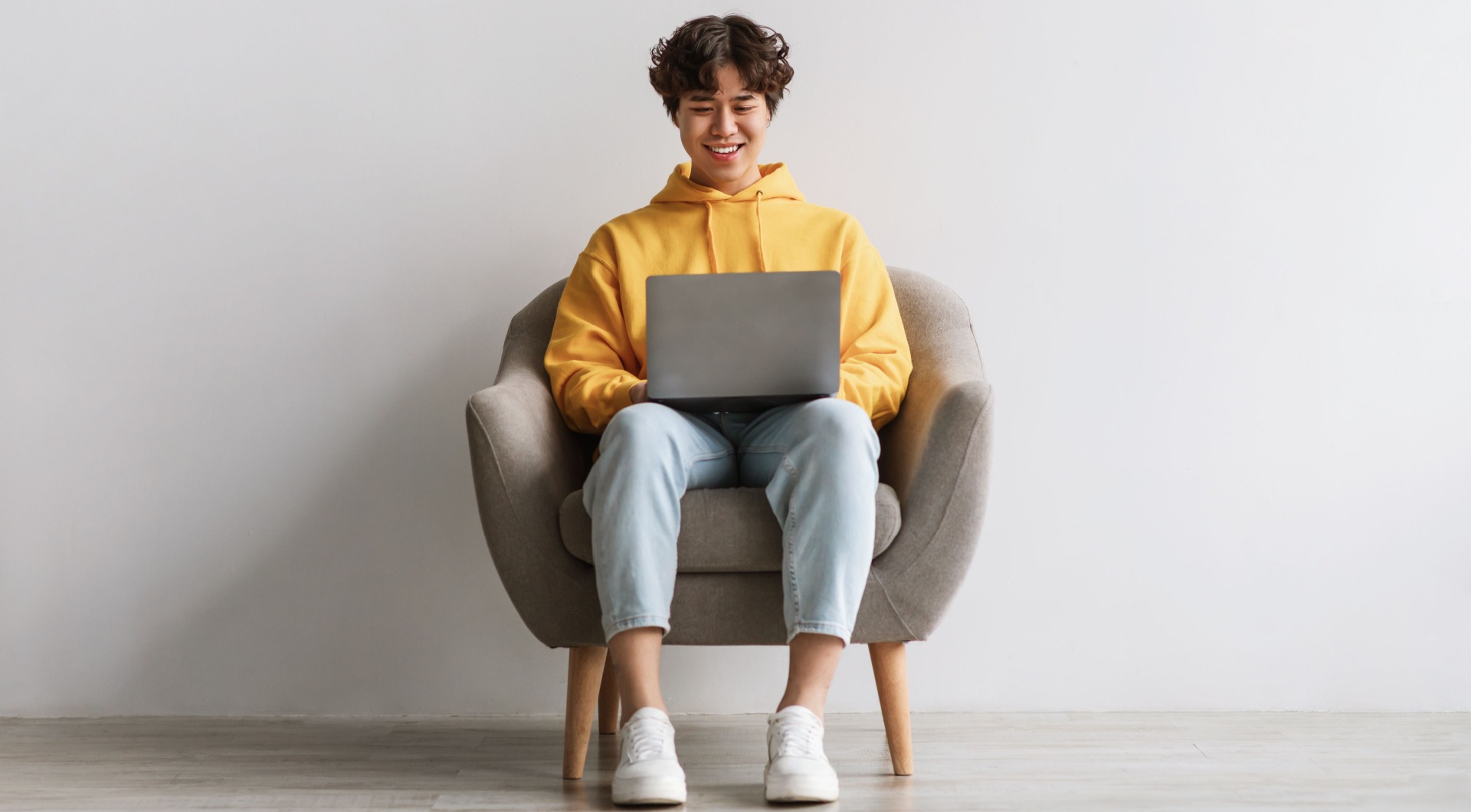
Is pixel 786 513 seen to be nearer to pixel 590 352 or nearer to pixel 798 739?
pixel 798 739

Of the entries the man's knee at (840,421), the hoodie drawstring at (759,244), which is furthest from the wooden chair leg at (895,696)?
the hoodie drawstring at (759,244)

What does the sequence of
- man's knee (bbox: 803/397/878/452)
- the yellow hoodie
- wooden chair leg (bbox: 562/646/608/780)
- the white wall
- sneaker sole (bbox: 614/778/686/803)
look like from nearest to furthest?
sneaker sole (bbox: 614/778/686/803) → man's knee (bbox: 803/397/878/452) → wooden chair leg (bbox: 562/646/608/780) → the yellow hoodie → the white wall

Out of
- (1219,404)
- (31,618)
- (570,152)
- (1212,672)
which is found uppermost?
(570,152)

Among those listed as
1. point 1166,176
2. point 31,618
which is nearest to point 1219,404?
point 1166,176

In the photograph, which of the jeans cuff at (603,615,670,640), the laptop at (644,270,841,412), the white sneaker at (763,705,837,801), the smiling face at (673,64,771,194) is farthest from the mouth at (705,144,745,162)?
the white sneaker at (763,705,837,801)

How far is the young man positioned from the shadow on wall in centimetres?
→ 42

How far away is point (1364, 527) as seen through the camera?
2.09 metres

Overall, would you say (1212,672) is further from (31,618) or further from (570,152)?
(31,618)

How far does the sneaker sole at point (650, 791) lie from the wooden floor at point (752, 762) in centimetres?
5

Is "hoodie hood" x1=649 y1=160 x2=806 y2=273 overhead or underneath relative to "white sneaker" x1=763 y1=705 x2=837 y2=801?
overhead

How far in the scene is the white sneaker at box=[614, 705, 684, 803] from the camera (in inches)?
54.2

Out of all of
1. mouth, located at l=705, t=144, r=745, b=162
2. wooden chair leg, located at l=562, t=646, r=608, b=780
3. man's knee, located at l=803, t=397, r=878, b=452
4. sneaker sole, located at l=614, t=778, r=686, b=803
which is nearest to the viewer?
sneaker sole, located at l=614, t=778, r=686, b=803

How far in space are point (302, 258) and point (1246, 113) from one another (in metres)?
1.78

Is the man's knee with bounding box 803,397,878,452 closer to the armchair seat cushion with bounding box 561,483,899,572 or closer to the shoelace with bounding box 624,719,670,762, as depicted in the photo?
the armchair seat cushion with bounding box 561,483,899,572
